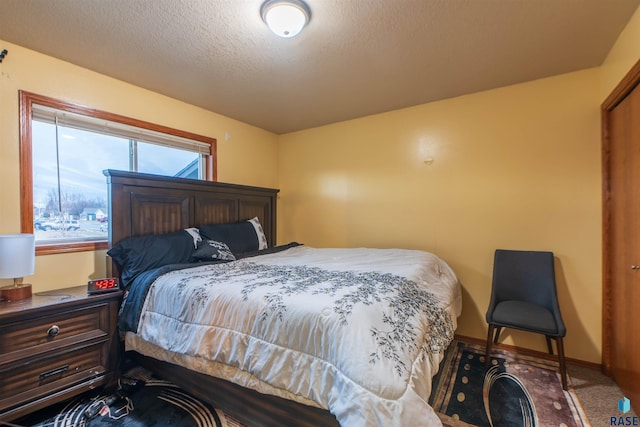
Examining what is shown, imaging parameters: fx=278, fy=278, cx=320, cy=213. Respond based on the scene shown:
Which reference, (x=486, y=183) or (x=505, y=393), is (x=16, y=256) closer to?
(x=505, y=393)

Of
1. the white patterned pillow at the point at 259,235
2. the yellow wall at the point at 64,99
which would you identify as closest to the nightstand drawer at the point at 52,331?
the yellow wall at the point at 64,99

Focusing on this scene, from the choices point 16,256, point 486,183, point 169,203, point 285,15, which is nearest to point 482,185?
point 486,183

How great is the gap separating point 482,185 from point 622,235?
104 centimetres

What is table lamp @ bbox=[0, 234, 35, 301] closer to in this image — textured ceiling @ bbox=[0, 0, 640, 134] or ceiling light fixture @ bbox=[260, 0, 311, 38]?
textured ceiling @ bbox=[0, 0, 640, 134]

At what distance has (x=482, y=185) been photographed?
276cm

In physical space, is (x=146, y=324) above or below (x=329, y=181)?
below

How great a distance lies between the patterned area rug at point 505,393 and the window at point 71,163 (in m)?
3.01

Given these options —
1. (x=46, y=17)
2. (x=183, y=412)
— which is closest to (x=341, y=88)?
(x=46, y=17)

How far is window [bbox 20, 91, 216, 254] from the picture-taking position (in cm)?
204

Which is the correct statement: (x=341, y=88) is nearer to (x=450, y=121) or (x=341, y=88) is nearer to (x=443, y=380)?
(x=450, y=121)

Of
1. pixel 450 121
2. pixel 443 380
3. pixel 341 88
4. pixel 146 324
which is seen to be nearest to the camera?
pixel 146 324

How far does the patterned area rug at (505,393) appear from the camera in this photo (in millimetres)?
1700

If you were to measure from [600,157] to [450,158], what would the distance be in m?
1.14

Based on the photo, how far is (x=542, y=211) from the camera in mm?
2510
